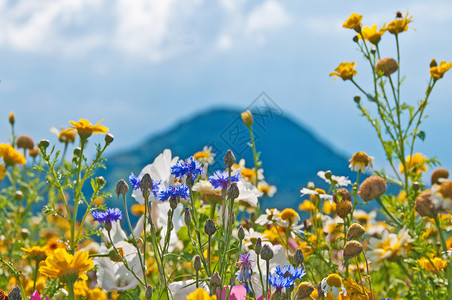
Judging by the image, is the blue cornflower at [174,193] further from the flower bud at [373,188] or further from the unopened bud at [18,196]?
the unopened bud at [18,196]

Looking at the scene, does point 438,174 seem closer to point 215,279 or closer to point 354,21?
point 215,279

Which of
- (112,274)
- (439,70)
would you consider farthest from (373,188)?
(439,70)

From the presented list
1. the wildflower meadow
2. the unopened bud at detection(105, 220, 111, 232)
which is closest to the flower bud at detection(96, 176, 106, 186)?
the wildflower meadow

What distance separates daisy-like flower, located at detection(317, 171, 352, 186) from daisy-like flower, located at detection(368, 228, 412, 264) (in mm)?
415

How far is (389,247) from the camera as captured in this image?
0.87 meters

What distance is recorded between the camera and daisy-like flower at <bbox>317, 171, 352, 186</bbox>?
4.34 ft

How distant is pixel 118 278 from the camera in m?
1.09

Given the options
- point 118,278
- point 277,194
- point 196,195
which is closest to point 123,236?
point 118,278

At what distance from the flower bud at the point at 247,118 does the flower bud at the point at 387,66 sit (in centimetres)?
37

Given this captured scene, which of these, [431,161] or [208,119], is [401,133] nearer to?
[431,161]

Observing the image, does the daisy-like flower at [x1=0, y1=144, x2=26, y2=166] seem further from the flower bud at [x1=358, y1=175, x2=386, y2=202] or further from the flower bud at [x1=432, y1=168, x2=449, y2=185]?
the flower bud at [x1=432, y1=168, x2=449, y2=185]

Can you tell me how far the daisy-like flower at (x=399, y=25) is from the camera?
1487 millimetres

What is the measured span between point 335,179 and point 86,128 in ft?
2.12

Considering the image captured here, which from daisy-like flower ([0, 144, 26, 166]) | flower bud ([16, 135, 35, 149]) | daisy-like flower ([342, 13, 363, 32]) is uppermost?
daisy-like flower ([342, 13, 363, 32])
